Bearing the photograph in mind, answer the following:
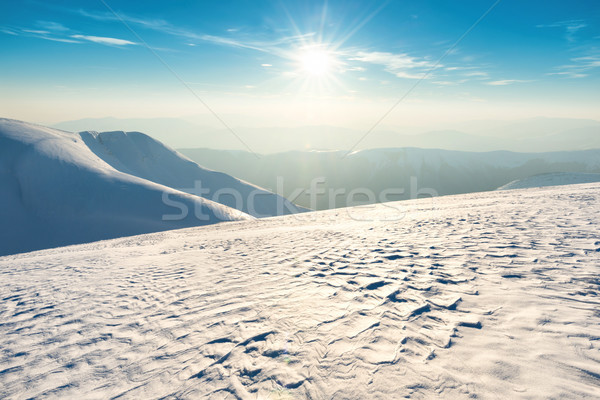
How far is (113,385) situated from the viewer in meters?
3.01

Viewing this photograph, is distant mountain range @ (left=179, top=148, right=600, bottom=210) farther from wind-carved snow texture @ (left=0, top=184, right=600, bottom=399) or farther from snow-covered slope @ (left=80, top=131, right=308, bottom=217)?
wind-carved snow texture @ (left=0, top=184, right=600, bottom=399)

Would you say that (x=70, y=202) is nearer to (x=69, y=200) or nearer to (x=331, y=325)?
(x=69, y=200)

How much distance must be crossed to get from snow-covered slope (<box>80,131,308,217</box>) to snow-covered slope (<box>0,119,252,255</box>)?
10.2 m

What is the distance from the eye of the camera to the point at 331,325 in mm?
3754

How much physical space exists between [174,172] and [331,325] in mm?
56500

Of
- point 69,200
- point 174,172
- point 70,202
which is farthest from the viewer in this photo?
point 174,172

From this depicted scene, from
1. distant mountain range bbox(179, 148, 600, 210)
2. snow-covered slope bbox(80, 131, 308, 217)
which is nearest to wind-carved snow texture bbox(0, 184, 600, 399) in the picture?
snow-covered slope bbox(80, 131, 308, 217)

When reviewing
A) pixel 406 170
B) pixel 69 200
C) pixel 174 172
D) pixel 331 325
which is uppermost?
pixel 406 170

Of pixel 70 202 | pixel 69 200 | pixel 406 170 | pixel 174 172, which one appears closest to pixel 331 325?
pixel 70 202

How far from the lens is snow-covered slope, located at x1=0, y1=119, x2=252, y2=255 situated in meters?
28.9

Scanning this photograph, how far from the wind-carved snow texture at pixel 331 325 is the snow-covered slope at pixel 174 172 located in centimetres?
4070

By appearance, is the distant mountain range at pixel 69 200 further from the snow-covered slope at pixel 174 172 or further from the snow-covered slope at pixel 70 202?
the snow-covered slope at pixel 174 172

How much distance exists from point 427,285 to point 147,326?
172 inches

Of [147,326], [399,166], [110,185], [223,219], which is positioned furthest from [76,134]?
[399,166]
